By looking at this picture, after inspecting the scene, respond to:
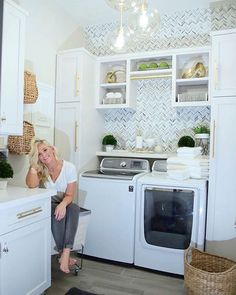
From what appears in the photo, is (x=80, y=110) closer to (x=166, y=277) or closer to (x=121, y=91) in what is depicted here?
(x=121, y=91)

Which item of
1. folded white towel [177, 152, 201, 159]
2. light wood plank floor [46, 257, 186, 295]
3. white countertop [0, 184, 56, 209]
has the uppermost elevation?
folded white towel [177, 152, 201, 159]

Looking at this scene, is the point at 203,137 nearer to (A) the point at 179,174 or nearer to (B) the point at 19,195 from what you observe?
(A) the point at 179,174

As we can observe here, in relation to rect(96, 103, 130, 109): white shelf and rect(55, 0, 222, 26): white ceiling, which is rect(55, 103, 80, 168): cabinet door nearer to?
rect(96, 103, 130, 109): white shelf

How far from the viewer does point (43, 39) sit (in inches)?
113

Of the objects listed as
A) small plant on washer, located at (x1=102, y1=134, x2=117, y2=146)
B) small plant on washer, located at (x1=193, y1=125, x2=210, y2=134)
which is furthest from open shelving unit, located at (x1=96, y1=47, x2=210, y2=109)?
small plant on washer, located at (x1=102, y1=134, x2=117, y2=146)

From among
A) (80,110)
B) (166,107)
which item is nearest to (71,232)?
(80,110)

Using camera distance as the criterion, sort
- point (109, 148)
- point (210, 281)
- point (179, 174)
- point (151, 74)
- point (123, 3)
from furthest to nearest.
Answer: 1. point (109, 148)
2. point (151, 74)
3. point (179, 174)
4. point (210, 281)
5. point (123, 3)

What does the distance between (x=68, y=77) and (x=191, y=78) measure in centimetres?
134

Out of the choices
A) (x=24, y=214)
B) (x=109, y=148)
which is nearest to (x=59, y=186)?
(x=24, y=214)

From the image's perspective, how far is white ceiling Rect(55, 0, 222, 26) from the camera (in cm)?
298

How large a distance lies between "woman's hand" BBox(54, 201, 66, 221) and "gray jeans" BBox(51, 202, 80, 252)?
0.06 metres

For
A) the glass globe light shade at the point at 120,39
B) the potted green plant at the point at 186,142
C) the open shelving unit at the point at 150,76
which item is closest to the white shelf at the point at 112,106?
the open shelving unit at the point at 150,76

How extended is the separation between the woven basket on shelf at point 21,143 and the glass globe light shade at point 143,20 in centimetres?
129

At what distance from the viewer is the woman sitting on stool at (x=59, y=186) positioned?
87.0 inches
